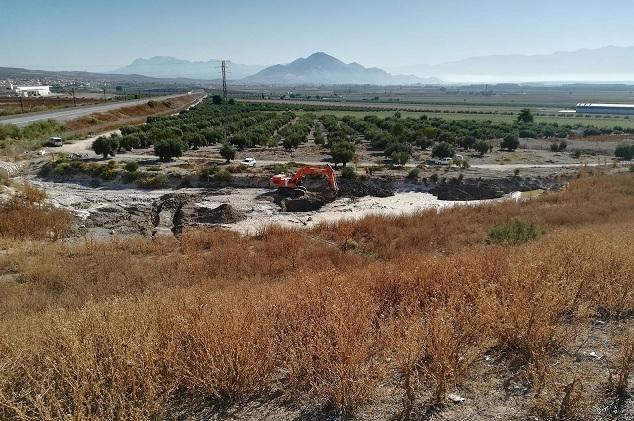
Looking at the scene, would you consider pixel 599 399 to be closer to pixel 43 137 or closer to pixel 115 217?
pixel 115 217

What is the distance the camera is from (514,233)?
1642cm

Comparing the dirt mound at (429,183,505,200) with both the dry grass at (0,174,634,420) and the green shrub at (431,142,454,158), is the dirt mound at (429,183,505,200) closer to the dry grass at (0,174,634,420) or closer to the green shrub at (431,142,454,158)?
the green shrub at (431,142,454,158)

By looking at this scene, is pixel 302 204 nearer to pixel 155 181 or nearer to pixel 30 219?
pixel 155 181

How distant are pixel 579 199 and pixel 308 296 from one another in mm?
25254

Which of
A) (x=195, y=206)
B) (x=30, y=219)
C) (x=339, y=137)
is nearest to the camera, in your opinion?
(x=30, y=219)

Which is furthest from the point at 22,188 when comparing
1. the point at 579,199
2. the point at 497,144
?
the point at 497,144

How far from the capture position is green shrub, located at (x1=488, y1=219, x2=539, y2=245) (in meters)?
15.9

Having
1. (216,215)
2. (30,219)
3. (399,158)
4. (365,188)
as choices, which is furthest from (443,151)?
(30,219)

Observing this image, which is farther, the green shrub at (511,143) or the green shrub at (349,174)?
the green shrub at (511,143)

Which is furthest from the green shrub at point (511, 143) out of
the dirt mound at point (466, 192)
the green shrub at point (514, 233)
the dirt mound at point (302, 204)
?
the green shrub at point (514, 233)

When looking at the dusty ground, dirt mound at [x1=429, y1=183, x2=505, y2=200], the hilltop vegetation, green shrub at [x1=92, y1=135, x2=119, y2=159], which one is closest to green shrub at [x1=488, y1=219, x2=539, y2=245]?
the dusty ground

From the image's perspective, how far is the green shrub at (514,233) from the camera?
52.1 feet

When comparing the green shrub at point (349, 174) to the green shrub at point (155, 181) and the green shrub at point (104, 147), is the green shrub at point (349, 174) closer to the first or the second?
the green shrub at point (155, 181)

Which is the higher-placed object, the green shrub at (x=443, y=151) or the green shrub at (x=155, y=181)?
the green shrub at (x=443, y=151)
